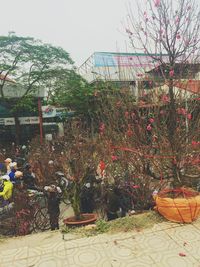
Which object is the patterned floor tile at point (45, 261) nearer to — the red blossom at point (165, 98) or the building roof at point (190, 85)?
the red blossom at point (165, 98)

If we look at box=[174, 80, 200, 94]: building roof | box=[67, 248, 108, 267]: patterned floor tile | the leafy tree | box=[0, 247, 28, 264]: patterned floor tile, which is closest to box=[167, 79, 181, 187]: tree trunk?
box=[174, 80, 200, 94]: building roof

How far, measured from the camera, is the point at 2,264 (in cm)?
335

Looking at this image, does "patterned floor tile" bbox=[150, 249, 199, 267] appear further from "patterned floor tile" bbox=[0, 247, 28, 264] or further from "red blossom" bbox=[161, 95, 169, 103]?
"red blossom" bbox=[161, 95, 169, 103]

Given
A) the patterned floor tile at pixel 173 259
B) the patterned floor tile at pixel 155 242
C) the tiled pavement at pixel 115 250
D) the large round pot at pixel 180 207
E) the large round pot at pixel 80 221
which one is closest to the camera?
the patterned floor tile at pixel 173 259

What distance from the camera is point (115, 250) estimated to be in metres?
3.46

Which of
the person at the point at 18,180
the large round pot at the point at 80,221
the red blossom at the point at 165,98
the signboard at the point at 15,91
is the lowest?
the large round pot at the point at 80,221

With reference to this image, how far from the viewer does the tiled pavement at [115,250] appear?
320 cm

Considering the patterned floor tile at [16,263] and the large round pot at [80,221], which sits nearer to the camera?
the patterned floor tile at [16,263]

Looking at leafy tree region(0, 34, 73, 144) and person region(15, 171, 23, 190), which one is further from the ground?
leafy tree region(0, 34, 73, 144)

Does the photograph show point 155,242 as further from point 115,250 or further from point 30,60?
point 30,60

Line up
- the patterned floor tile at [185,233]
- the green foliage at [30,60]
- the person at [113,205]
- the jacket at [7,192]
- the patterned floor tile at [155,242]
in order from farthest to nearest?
the green foliage at [30,60] → the person at [113,205] → the jacket at [7,192] → the patterned floor tile at [185,233] → the patterned floor tile at [155,242]

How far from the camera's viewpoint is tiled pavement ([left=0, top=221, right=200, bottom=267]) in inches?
126

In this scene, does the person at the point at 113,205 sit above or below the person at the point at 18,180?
below

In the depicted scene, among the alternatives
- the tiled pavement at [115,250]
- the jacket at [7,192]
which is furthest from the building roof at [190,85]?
the jacket at [7,192]
